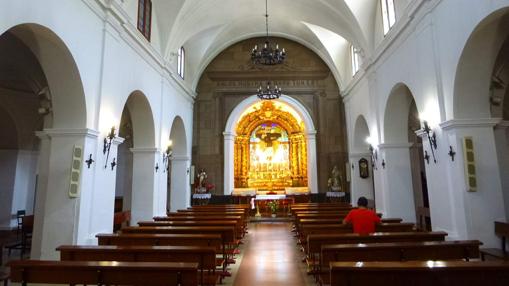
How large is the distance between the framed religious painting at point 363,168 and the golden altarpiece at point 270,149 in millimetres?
3817

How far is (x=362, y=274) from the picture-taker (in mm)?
3084

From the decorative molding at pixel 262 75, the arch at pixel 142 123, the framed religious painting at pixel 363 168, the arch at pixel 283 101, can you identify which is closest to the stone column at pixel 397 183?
the framed religious painting at pixel 363 168

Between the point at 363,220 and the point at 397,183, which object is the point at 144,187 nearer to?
the point at 363,220

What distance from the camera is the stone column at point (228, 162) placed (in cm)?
1659

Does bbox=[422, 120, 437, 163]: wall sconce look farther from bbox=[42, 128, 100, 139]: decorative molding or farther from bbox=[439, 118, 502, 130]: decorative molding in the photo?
bbox=[42, 128, 100, 139]: decorative molding

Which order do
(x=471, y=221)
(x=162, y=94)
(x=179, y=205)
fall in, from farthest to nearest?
1. (x=179, y=205)
2. (x=162, y=94)
3. (x=471, y=221)

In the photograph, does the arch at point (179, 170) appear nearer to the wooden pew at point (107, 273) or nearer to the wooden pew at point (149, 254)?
the wooden pew at point (149, 254)

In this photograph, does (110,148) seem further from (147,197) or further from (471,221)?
(471,221)

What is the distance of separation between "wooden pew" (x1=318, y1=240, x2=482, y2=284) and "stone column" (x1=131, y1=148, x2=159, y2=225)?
25.0ft

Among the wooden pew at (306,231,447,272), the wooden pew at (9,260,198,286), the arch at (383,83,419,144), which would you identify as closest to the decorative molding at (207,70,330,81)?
the arch at (383,83,419,144)

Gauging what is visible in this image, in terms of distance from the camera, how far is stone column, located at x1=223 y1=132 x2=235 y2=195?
16594mm

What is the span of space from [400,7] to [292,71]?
8615 millimetres

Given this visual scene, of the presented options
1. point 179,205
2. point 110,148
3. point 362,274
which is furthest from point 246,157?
point 362,274

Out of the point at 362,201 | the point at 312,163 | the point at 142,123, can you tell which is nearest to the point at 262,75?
the point at 312,163
